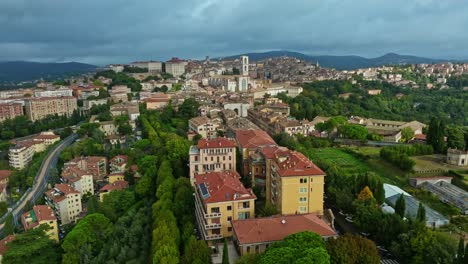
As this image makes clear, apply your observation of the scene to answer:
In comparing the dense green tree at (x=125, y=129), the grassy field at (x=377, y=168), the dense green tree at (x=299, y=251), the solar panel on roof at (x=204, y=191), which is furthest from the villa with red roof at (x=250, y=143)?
the dense green tree at (x=125, y=129)

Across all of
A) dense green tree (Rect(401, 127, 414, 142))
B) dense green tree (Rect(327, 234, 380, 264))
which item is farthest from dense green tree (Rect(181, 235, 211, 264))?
dense green tree (Rect(401, 127, 414, 142))

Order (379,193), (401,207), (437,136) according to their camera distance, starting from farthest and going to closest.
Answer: (437,136) < (379,193) < (401,207)

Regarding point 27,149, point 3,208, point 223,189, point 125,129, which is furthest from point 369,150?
point 27,149

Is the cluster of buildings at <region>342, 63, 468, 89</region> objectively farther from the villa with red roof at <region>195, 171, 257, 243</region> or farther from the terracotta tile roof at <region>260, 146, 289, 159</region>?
the villa with red roof at <region>195, 171, 257, 243</region>

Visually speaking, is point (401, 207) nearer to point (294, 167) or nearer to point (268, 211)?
point (294, 167)

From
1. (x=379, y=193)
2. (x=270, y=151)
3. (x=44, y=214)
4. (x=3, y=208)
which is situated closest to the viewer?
(x=379, y=193)

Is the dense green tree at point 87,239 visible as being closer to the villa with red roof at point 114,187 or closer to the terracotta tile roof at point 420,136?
the villa with red roof at point 114,187
